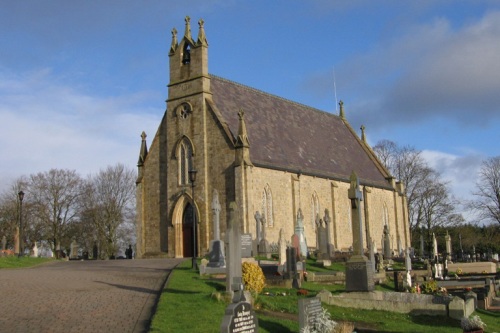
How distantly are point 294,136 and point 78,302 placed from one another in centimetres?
3035

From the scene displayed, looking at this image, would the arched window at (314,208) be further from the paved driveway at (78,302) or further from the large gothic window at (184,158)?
the paved driveway at (78,302)

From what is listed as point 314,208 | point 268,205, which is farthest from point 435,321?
point 314,208

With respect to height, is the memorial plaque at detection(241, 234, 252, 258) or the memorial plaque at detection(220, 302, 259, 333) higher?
the memorial plaque at detection(241, 234, 252, 258)

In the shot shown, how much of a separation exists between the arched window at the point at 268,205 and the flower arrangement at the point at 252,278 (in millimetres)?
18942

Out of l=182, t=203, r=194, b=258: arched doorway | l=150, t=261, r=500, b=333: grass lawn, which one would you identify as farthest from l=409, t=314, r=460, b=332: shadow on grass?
l=182, t=203, r=194, b=258: arched doorway

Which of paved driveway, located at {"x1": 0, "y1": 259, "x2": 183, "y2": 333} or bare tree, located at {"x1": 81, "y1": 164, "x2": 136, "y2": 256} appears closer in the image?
paved driveway, located at {"x1": 0, "y1": 259, "x2": 183, "y2": 333}

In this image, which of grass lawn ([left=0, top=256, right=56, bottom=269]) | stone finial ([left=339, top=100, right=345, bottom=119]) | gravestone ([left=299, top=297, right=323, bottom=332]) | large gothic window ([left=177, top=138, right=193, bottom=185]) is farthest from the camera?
stone finial ([left=339, top=100, right=345, bottom=119])

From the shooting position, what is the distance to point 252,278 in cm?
1717

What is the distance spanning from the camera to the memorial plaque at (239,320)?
9578 mm

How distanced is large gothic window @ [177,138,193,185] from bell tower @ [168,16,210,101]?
3203mm

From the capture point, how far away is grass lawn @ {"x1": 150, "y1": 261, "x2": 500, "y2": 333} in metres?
12.6

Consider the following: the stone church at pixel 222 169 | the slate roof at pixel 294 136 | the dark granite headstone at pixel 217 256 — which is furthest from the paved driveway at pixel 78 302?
the slate roof at pixel 294 136

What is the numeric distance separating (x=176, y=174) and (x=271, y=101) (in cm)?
1106

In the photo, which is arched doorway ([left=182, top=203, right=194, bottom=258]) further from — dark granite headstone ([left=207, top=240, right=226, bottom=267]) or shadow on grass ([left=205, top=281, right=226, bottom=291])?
shadow on grass ([left=205, top=281, right=226, bottom=291])
